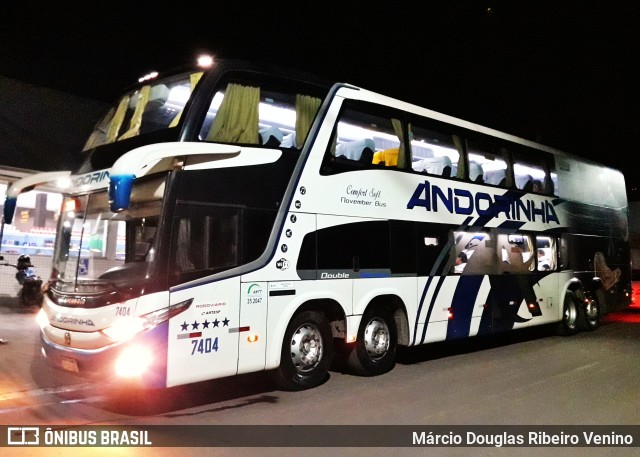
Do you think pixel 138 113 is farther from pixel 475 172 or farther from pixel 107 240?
pixel 475 172

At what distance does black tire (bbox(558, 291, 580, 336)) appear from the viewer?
13180mm

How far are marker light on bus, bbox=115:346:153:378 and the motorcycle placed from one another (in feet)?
35.5

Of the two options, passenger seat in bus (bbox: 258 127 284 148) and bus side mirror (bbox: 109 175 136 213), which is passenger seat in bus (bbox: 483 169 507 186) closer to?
passenger seat in bus (bbox: 258 127 284 148)

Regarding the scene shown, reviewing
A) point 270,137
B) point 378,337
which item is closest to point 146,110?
point 270,137

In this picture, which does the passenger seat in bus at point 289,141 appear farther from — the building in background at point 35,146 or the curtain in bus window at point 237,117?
the building in background at point 35,146

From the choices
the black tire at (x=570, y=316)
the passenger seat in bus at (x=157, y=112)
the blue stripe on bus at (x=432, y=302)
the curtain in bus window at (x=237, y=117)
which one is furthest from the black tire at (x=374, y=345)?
the black tire at (x=570, y=316)

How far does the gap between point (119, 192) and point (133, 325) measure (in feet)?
4.88

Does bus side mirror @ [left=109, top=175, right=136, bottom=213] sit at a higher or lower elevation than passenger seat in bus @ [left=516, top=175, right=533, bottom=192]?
lower

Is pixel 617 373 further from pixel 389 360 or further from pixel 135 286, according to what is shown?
pixel 135 286

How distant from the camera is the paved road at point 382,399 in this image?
20.2 ft

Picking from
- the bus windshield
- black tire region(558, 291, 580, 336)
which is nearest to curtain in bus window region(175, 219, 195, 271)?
the bus windshield

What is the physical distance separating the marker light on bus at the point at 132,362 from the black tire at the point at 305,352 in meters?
2.00

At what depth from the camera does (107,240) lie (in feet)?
21.9

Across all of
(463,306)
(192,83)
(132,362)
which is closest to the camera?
(132,362)
